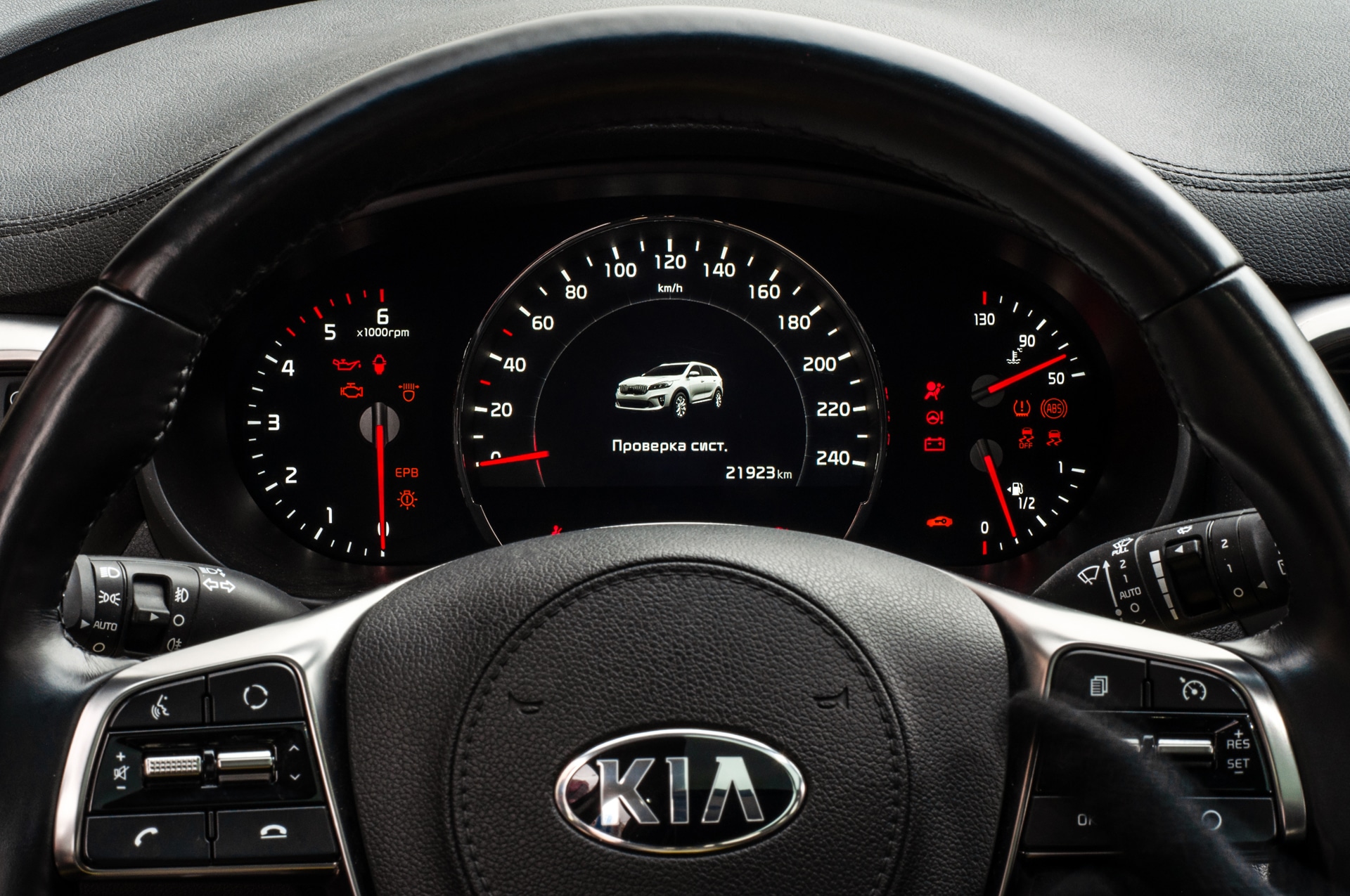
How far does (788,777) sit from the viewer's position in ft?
2.45

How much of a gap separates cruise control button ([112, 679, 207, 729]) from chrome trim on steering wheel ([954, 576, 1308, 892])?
1.72 feet

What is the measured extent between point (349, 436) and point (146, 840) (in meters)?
1.55

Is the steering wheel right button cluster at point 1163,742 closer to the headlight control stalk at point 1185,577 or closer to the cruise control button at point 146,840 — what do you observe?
the headlight control stalk at point 1185,577

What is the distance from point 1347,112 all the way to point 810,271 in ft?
2.92

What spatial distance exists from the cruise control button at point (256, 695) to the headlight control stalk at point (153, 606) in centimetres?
36

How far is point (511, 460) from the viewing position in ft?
7.50

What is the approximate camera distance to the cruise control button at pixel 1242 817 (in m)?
0.78

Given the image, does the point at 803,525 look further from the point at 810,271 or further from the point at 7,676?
the point at 7,676

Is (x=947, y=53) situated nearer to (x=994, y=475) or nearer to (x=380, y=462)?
(x=994, y=475)

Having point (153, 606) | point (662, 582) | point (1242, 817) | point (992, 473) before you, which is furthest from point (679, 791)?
point (992, 473)

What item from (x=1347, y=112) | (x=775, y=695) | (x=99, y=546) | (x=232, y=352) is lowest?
(x=99, y=546)

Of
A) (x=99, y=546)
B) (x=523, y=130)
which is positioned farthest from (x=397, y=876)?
(x=99, y=546)

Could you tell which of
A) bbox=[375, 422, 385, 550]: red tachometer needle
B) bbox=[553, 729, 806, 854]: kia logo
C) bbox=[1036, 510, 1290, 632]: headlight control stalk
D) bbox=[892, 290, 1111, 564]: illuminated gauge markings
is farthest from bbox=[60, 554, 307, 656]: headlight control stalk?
bbox=[892, 290, 1111, 564]: illuminated gauge markings

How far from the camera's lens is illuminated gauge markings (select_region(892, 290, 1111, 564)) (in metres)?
2.23
